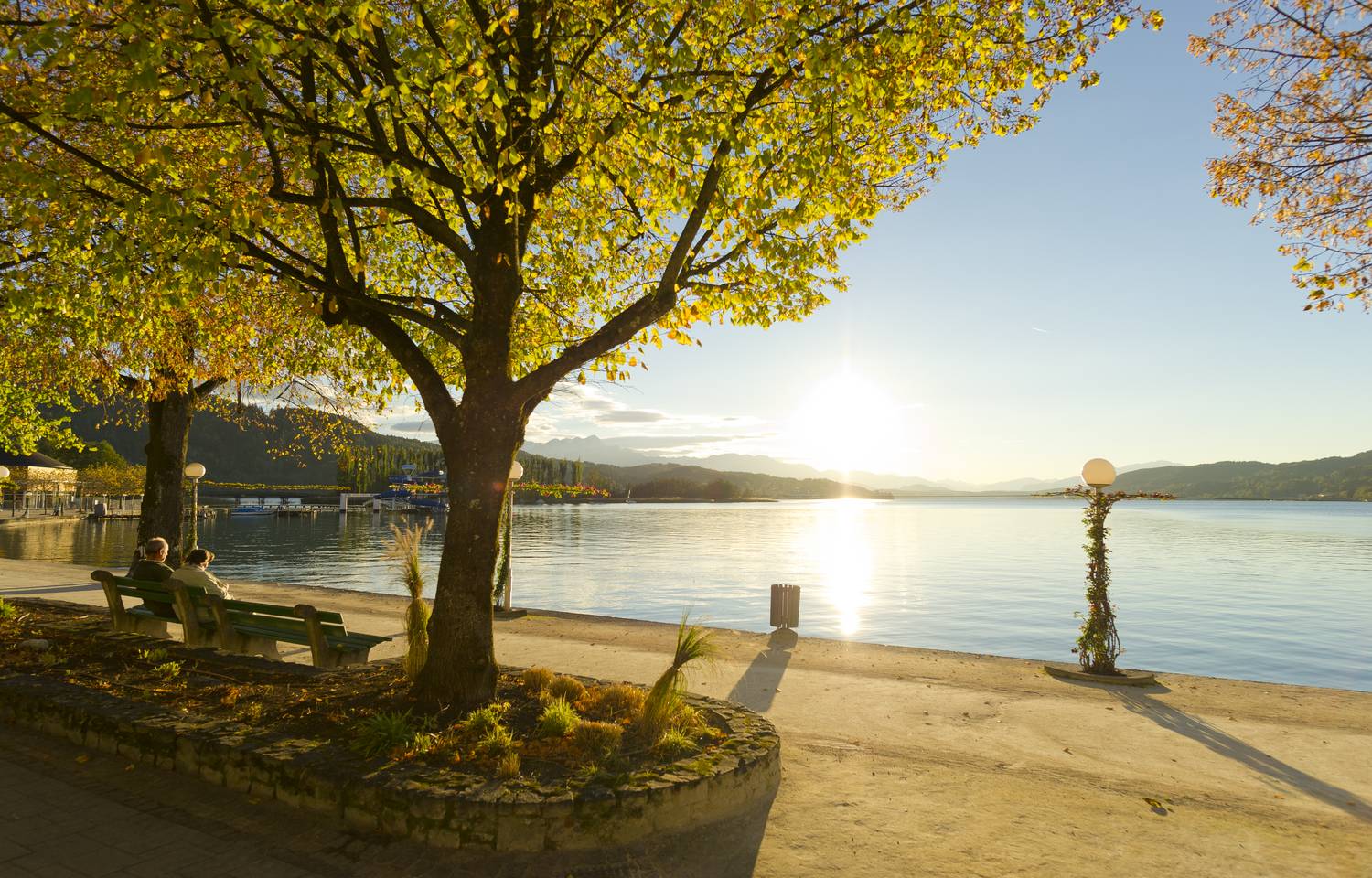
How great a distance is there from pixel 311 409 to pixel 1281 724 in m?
16.4

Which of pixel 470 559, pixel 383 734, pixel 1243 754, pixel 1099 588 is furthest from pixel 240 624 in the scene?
pixel 1099 588

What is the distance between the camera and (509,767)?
516 cm

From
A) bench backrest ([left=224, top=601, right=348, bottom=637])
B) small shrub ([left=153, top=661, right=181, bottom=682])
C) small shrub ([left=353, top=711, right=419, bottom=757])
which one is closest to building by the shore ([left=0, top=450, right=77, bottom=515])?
bench backrest ([left=224, top=601, right=348, bottom=637])

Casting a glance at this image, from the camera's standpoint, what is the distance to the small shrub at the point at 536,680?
285 inches

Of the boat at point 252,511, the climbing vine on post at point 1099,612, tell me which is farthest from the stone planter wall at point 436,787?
the boat at point 252,511

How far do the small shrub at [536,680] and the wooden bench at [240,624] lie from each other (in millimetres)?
1749

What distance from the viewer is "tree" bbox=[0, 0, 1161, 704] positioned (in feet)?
19.3

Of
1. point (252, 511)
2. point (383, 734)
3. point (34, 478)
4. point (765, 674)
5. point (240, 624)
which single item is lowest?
point (252, 511)

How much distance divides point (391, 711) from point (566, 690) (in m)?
1.55

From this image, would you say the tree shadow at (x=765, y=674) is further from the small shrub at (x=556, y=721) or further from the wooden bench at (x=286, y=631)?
the wooden bench at (x=286, y=631)

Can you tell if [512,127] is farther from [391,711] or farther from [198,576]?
[198,576]

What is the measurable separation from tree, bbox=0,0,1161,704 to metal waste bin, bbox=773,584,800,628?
587 cm

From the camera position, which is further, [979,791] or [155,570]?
[155,570]

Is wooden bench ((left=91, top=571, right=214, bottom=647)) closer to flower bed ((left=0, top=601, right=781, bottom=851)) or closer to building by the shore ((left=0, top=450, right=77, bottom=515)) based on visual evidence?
flower bed ((left=0, top=601, right=781, bottom=851))
